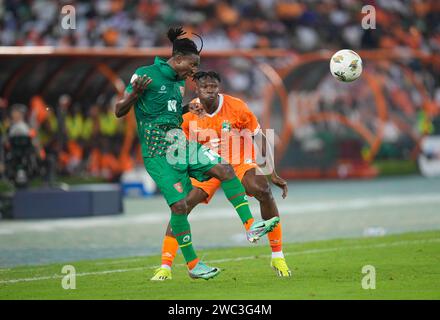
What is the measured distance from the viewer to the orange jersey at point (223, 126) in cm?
1073

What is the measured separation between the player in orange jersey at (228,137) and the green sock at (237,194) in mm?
318

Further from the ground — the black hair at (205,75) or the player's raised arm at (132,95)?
the black hair at (205,75)

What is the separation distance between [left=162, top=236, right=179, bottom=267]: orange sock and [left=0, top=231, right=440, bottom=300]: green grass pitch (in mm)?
239

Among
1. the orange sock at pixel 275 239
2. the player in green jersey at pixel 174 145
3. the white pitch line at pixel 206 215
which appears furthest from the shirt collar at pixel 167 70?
the white pitch line at pixel 206 215

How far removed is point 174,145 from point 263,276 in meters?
1.62

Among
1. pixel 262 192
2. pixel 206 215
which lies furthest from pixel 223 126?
pixel 206 215

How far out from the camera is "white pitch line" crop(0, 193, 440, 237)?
55.5 feet

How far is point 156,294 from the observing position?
29.2ft

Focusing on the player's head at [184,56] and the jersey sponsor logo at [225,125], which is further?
the jersey sponsor logo at [225,125]

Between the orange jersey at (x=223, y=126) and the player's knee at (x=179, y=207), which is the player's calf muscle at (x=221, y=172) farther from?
the orange jersey at (x=223, y=126)

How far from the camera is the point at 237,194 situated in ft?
33.2

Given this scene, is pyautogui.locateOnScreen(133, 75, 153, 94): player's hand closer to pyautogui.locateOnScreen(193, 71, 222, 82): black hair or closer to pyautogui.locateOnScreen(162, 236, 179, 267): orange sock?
pyautogui.locateOnScreen(193, 71, 222, 82): black hair
